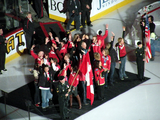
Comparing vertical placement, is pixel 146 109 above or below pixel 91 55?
below

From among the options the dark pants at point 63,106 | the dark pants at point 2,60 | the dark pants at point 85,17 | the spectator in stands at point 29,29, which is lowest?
the dark pants at point 63,106

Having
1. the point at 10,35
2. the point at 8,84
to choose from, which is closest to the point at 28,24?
the point at 10,35

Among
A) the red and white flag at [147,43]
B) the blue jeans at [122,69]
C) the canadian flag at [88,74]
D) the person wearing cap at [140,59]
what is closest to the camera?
the canadian flag at [88,74]

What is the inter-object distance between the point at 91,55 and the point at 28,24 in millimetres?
3464

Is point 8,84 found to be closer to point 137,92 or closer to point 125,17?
point 137,92

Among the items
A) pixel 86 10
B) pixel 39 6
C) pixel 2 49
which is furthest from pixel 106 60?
pixel 39 6

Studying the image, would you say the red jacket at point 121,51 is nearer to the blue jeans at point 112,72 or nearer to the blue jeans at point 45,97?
the blue jeans at point 112,72

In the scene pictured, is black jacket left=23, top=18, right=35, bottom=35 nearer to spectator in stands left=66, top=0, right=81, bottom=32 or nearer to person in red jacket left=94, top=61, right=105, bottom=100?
spectator in stands left=66, top=0, right=81, bottom=32

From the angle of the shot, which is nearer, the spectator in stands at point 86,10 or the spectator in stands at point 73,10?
the spectator in stands at point 73,10

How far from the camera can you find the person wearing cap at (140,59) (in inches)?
487

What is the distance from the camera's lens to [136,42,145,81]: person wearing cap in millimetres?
12367

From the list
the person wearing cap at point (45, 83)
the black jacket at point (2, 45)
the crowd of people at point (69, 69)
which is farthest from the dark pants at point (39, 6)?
the person wearing cap at point (45, 83)

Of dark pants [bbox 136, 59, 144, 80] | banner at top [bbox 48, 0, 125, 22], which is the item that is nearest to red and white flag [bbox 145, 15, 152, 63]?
dark pants [bbox 136, 59, 144, 80]

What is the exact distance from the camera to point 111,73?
12.2 m
